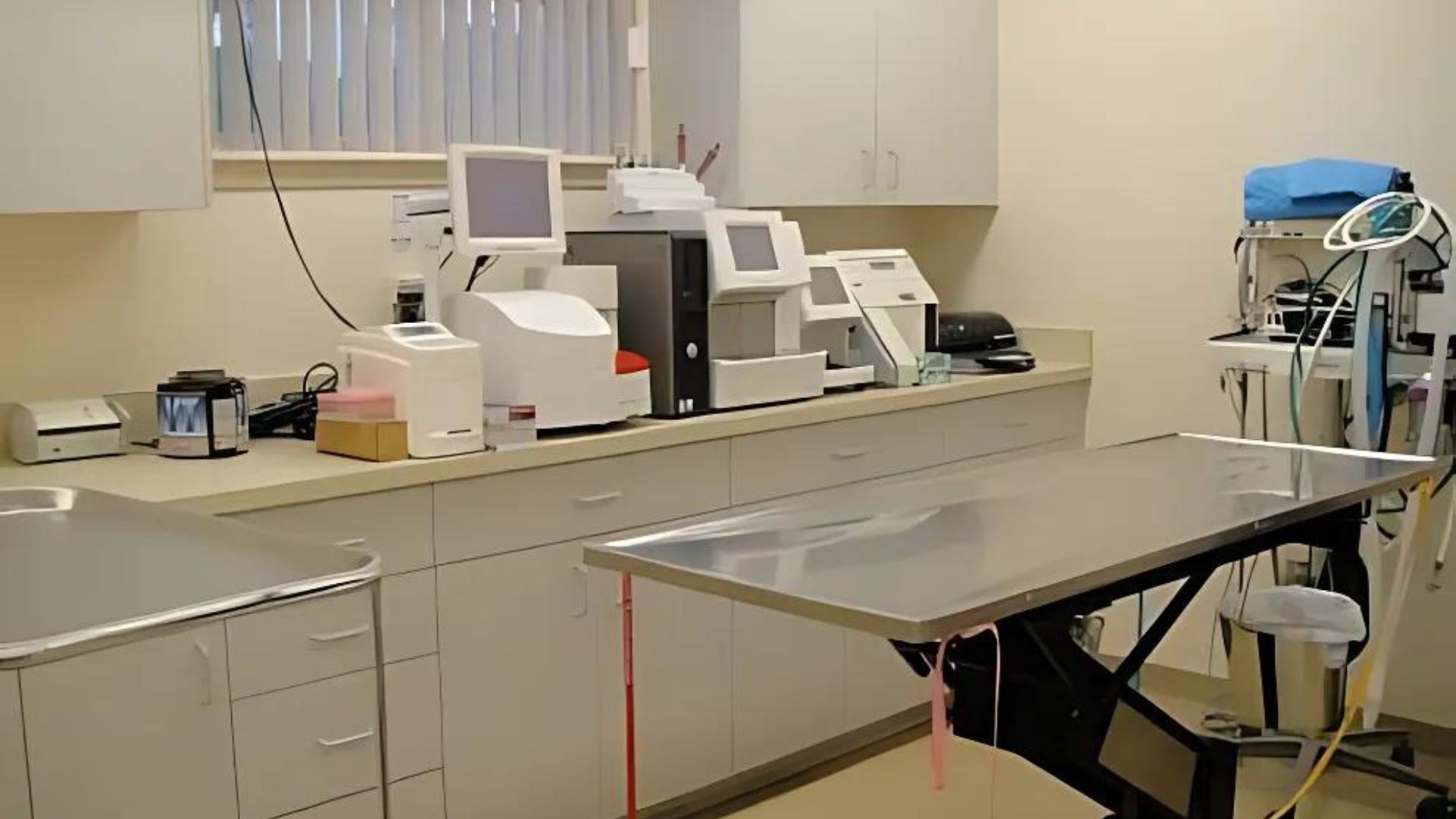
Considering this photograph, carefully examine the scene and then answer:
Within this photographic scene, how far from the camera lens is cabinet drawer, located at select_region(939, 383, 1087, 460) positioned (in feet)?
13.2

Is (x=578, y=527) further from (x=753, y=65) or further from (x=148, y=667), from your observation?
(x=753, y=65)

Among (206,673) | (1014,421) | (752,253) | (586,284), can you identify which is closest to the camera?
(206,673)

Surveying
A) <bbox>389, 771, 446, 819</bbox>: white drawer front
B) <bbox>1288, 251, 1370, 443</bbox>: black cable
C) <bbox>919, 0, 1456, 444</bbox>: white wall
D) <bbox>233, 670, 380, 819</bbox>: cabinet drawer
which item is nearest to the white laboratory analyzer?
<bbox>233, 670, 380, 819</bbox>: cabinet drawer

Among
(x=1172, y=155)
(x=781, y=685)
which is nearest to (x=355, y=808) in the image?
(x=781, y=685)

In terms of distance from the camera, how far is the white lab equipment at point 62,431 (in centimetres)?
281

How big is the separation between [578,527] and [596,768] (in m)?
0.52

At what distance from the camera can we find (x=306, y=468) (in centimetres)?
277

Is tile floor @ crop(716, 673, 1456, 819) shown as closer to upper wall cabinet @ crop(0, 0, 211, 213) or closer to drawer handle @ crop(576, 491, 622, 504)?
drawer handle @ crop(576, 491, 622, 504)

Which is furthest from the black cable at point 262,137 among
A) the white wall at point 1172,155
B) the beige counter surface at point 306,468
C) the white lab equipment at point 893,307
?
the white wall at point 1172,155

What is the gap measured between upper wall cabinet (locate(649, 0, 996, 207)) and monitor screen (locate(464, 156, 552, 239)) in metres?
0.89

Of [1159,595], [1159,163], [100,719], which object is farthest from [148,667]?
[1159,163]

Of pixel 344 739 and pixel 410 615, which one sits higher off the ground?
pixel 410 615

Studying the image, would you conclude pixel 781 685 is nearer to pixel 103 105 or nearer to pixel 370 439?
pixel 370 439

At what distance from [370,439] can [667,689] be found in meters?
0.92
